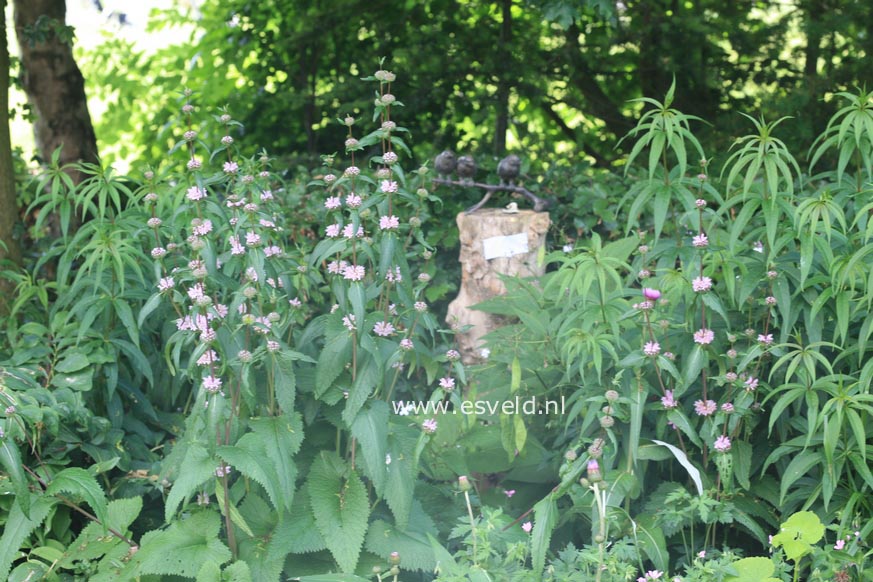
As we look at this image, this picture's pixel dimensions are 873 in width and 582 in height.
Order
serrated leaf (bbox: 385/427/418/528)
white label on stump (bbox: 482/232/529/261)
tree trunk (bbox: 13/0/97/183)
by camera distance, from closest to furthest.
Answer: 1. serrated leaf (bbox: 385/427/418/528)
2. white label on stump (bbox: 482/232/529/261)
3. tree trunk (bbox: 13/0/97/183)

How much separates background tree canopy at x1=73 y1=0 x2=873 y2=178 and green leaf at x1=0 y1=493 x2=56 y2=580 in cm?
364

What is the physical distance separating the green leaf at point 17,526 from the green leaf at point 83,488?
0.16 feet

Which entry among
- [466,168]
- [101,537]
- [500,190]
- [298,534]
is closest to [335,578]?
[298,534]

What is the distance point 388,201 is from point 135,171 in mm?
5113

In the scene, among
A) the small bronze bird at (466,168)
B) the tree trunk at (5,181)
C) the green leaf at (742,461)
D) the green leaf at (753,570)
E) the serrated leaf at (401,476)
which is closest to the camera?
the green leaf at (753,570)

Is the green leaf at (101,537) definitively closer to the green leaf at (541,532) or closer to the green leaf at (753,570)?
the green leaf at (541,532)

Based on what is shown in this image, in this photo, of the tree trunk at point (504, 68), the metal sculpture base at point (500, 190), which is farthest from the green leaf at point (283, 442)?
the tree trunk at point (504, 68)

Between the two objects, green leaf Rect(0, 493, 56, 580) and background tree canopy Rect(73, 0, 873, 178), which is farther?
background tree canopy Rect(73, 0, 873, 178)

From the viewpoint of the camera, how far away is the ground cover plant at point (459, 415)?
2.63 meters

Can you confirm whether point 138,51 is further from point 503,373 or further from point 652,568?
point 652,568

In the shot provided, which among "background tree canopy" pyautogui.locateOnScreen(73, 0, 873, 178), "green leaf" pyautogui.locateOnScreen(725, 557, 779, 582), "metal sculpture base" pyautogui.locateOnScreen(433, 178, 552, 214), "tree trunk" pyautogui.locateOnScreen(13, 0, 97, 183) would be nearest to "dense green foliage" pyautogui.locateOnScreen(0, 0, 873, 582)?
"green leaf" pyautogui.locateOnScreen(725, 557, 779, 582)

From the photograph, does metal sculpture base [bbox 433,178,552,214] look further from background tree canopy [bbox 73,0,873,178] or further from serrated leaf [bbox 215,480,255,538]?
serrated leaf [bbox 215,480,255,538]

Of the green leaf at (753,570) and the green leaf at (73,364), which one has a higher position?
the green leaf at (73,364)

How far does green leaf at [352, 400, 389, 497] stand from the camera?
8.68 ft
